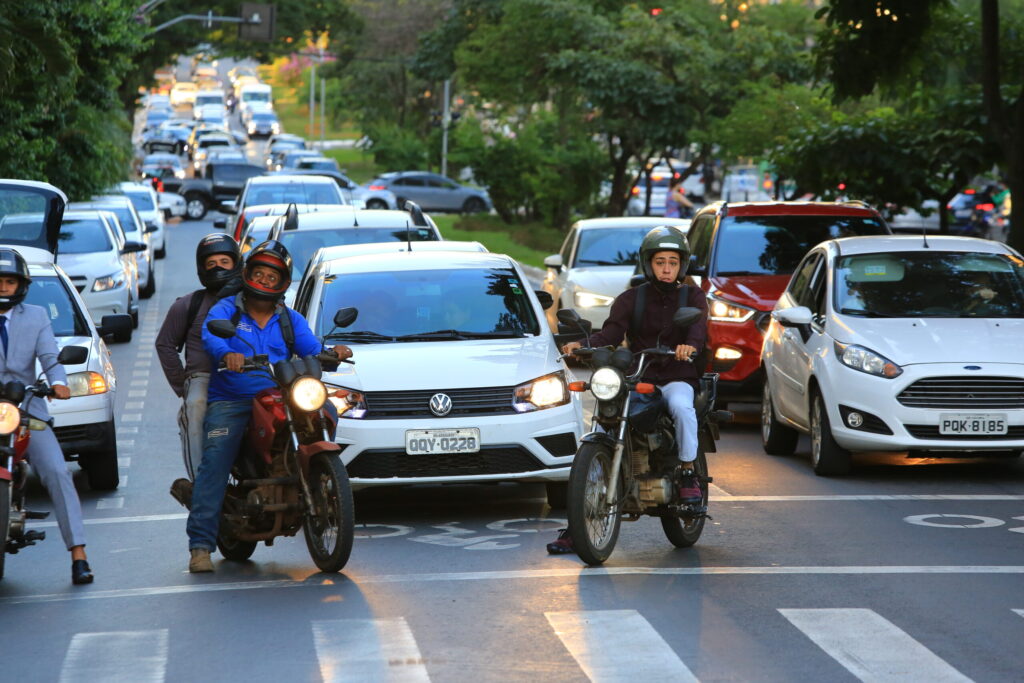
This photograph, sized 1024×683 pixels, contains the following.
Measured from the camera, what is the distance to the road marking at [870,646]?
23.2 ft

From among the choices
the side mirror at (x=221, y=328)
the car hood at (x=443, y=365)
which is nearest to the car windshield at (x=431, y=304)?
the car hood at (x=443, y=365)

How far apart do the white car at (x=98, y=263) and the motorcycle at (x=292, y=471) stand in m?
14.9

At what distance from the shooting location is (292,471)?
9.12 m

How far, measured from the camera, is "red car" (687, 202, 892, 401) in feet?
53.1

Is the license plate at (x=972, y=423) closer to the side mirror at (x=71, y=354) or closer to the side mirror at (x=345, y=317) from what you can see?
the side mirror at (x=345, y=317)

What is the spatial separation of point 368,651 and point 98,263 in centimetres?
1840

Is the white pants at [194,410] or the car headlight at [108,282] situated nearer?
the white pants at [194,410]

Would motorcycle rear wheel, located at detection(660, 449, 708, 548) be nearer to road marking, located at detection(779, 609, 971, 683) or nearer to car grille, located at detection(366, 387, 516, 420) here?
car grille, located at detection(366, 387, 516, 420)

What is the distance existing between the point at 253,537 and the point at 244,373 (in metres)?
0.82

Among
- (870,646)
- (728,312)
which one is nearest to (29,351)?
(870,646)

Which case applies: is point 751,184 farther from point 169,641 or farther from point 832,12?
point 169,641

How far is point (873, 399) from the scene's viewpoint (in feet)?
41.0

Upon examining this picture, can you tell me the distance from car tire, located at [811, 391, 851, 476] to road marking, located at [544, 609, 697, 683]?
194 inches

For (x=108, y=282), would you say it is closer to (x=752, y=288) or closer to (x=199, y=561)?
(x=752, y=288)
